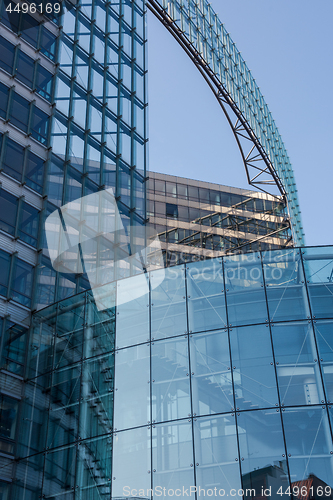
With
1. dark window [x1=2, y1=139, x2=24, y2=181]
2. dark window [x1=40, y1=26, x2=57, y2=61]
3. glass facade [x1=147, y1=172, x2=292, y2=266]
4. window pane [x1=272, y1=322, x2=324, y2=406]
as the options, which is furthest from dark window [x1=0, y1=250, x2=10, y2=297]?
glass facade [x1=147, y1=172, x2=292, y2=266]

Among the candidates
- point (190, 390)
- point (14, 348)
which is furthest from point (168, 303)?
point (14, 348)

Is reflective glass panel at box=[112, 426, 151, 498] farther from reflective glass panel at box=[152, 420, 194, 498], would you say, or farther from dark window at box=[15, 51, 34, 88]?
dark window at box=[15, 51, 34, 88]

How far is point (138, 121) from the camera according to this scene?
34.6 metres

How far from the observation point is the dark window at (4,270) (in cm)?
2452

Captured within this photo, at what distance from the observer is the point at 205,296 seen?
21484 millimetres

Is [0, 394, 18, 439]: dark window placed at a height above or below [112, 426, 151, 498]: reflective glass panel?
above

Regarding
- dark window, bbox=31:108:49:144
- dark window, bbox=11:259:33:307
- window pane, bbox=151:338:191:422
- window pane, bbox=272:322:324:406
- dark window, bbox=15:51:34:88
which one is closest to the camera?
window pane, bbox=272:322:324:406

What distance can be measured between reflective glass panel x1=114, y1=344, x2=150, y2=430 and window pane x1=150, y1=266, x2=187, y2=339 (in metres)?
0.90

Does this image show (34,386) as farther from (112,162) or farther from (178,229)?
(178,229)

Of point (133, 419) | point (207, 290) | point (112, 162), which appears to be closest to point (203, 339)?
point (207, 290)

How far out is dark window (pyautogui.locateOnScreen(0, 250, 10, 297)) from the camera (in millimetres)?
24520

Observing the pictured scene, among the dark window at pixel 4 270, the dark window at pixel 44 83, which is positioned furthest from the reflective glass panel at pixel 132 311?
the dark window at pixel 44 83

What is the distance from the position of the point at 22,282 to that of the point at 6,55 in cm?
1104

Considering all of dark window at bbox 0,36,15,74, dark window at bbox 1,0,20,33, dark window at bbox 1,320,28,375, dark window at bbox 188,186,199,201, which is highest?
dark window at bbox 188,186,199,201
